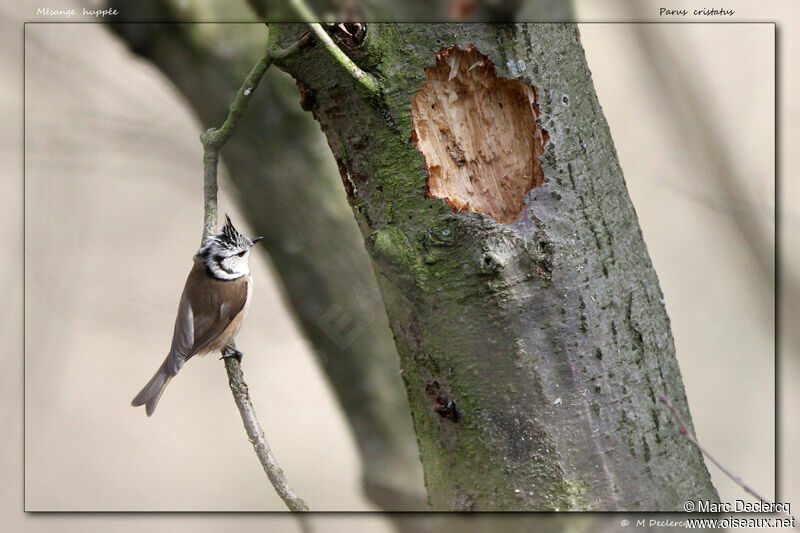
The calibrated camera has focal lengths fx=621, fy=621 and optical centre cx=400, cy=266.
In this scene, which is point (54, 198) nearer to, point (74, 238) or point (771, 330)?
point (74, 238)

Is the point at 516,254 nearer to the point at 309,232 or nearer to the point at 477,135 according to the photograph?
the point at 477,135

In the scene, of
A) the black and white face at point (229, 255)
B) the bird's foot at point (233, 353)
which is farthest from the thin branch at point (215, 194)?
the black and white face at point (229, 255)

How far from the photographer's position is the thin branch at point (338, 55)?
107 cm

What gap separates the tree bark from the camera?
173 centimetres

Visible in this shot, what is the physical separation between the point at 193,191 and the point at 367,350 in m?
0.75

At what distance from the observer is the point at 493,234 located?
1072 mm

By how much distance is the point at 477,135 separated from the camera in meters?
1.15

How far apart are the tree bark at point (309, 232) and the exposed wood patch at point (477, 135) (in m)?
0.73

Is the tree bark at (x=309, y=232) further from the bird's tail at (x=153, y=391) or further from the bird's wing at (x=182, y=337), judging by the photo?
the bird's tail at (x=153, y=391)

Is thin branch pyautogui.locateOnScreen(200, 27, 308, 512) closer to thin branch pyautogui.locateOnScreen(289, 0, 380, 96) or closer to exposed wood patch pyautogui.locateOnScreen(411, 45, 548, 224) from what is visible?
thin branch pyautogui.locateOnScreen(289, 0, 380, 96)

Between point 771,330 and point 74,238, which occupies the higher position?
point 74,238

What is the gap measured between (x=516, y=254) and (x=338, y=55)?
18.2 inches

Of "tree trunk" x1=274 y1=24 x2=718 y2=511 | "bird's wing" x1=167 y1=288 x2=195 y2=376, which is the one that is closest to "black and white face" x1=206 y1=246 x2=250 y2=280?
"bird's wing" x1=167 y1=288 x2=195 y2=376

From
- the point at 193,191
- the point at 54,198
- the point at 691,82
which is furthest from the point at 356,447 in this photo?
the point at 691,82
